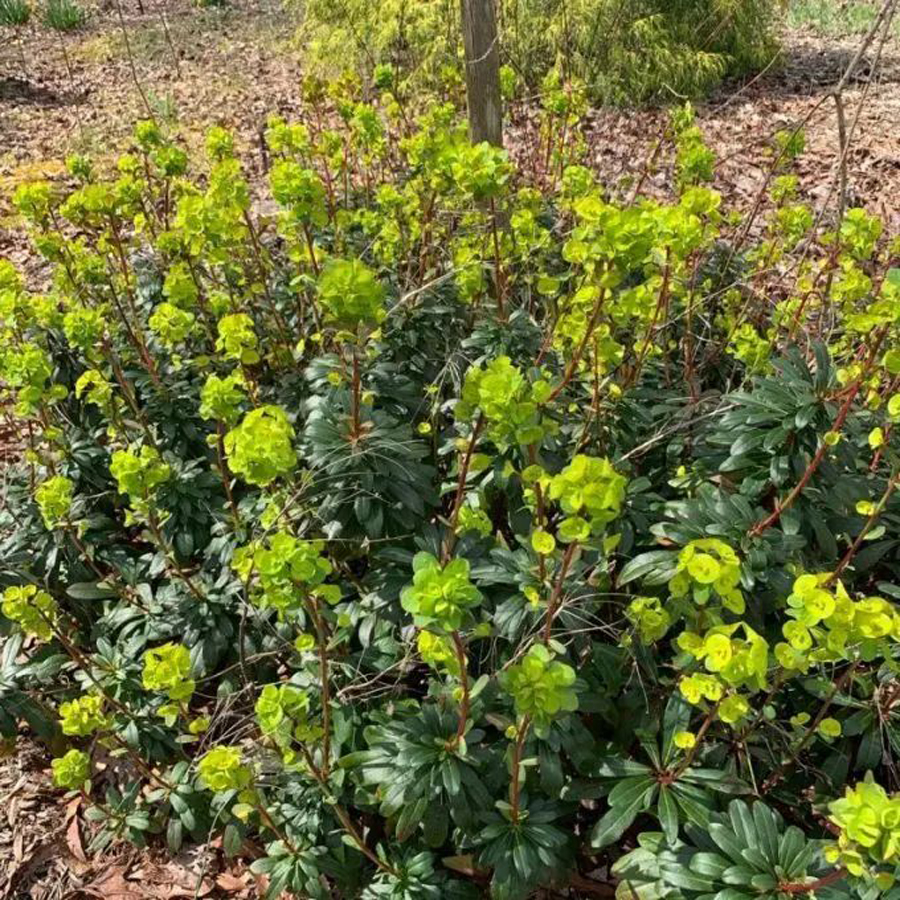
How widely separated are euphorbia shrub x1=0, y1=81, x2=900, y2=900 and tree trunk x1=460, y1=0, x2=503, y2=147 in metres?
0.42

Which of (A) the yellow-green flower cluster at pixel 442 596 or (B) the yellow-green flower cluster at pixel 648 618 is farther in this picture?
(B) the yellow-green flower cluster at pixel 648 618

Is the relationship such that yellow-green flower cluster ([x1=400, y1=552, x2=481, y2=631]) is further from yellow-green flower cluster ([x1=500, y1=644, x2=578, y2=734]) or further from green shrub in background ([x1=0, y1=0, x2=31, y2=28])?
green shrub in background ([x1=0, y1=0, x2=31, y2=28])

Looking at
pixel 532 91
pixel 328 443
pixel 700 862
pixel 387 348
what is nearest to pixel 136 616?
pixel 328 443

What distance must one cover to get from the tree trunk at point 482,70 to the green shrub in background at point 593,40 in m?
2.38

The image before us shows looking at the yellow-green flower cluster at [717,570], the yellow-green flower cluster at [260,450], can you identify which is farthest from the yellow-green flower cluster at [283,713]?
the yellow-green flower cluster at [717,570]

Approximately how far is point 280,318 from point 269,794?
189 centimetres

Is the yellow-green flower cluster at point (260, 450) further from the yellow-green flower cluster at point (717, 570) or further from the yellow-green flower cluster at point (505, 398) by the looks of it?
the yellow-green flower cluster at point (717, 570)

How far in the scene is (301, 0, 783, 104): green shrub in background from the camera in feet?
19.2

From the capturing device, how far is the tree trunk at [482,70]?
330cm

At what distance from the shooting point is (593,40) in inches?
217

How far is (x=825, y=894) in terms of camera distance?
5.34 ft

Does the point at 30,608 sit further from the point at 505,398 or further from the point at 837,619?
the point at 837,619

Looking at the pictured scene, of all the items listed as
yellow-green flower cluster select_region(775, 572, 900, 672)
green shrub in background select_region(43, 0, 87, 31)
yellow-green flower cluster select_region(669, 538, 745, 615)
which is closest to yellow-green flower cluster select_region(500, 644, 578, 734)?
yellow-green flower cluster select_region(669, 538, 745, 615)

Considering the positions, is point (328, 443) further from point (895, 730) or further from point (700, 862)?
point (895, 730)
